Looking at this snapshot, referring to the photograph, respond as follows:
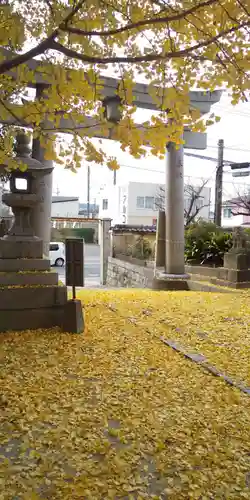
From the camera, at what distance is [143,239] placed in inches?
492

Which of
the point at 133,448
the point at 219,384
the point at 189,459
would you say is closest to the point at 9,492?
the point at 133,448

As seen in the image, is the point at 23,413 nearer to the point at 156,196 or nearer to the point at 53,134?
the point at 53,134

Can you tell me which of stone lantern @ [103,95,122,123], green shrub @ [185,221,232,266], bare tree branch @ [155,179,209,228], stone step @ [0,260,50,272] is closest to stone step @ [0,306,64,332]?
stone step @ [0,260,50,272]

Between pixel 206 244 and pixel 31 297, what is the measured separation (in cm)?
647

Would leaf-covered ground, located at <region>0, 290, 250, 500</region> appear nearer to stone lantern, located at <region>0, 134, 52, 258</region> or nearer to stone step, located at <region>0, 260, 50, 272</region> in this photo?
stone step, located at <region>0, 260, 50, 272</region>

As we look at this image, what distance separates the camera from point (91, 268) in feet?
70.0

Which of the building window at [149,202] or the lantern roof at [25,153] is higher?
the building window at [149,202]

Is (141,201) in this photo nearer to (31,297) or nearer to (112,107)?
(112,107)

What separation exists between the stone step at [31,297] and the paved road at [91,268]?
9.64 m

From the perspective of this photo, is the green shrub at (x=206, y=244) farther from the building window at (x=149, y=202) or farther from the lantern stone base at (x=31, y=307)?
the building window at (x=149, y=202)

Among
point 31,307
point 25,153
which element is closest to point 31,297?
point 31,307

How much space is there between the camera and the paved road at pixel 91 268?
1665 centimetres

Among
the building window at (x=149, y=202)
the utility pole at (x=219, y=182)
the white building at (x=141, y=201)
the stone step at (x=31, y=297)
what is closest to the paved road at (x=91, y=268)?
the white building at (x=141, y=201)

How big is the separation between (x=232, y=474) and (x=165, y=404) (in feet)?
2.55
